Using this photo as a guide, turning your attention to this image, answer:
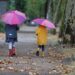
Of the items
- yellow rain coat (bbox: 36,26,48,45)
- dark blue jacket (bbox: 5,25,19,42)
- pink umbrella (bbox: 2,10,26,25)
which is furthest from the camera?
yellow rain coat (bbox: 36,26,48,45)

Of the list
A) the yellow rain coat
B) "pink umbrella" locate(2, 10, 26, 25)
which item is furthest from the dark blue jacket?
the yellow rain coat

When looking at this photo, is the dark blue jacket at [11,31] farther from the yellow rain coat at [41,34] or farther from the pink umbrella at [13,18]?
the yellow rain coat at [41,34]

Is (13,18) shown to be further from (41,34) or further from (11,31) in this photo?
(41,34)

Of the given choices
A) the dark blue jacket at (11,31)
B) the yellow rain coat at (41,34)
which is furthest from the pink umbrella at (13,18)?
the yellow rain coat at (41,34)

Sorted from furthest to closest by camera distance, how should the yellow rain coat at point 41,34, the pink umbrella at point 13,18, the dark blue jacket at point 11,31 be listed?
the yellow rain coat at point 41,34
the dark blue jacket at point 11,31
the pink umbrella at point 13,18

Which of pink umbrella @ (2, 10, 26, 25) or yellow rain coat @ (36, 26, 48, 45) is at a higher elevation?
pink umbrella @ (2, 10, 26, 25)

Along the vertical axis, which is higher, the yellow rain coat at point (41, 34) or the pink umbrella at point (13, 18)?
the pink umbrella at point (13, 18)

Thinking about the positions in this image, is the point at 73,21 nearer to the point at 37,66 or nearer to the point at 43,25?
the point at 43,25

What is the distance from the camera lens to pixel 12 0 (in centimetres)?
5241

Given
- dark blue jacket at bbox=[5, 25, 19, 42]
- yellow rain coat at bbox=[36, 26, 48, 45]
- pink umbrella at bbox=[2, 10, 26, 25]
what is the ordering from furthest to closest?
yellow rain coat at bbox=[36, 26, 48, 45]
dark blue jacket at bbox=[5, 25, 19, 42]
pink umbrella at bbox=[2, 10, 26, 25]

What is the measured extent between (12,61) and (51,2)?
2964 centimetres

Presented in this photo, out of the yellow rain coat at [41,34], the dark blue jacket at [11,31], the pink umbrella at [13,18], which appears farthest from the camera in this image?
the yellow rain coat at [41,34]

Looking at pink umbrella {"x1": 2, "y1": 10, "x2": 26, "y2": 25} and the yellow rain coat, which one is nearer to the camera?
pink umbrella {"x1": 2, "y1": 10, "x2": 26, "y2": 25}

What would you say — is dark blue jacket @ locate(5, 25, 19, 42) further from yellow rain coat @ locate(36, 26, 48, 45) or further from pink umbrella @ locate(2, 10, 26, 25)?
yellow rain coat @ locate(36, 26, 48, 45)
